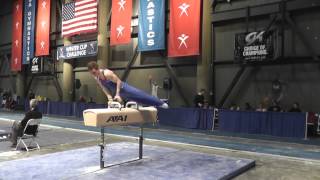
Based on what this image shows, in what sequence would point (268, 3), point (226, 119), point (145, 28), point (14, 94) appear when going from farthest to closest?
1. point (14, 94)
2. point (145, 28)
3. point (268, 3)
4. point (226, 119)

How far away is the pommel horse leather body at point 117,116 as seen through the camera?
6.18 m

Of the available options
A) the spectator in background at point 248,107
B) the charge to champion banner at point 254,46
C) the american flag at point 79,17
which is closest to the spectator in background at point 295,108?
the spectator in background at point 248,107

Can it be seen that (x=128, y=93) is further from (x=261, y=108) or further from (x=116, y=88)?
(x=261, y=108)

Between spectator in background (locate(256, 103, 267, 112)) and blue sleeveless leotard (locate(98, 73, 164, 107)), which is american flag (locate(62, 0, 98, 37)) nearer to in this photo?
spectator in background (locate(256, 103, 267, 112))

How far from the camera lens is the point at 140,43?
1708 centimetres

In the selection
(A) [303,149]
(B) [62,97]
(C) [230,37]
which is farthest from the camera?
(B) [62,97]

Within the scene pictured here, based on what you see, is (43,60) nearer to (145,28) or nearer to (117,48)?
(117,48)

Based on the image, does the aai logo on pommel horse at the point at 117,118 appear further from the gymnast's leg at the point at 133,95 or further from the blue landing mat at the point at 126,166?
the blue landing mat at the point at 126,166

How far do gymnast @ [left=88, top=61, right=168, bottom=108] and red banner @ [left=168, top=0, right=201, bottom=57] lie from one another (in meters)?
8.29

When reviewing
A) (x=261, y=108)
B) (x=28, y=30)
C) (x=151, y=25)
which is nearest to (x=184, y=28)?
(x=151, y=25)

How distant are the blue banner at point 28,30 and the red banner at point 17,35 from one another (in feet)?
2.23

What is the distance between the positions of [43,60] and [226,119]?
1541 cm

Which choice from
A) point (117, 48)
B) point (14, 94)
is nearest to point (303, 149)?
point (117, 48)

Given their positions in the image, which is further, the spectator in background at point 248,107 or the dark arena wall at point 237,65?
the spectator in background at point 248,107
